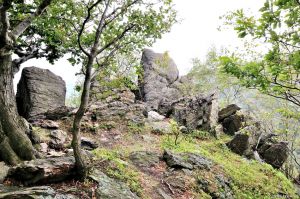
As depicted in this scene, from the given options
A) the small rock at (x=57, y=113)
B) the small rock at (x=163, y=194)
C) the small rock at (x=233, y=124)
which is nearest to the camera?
the small rock at (x=163, y=194)

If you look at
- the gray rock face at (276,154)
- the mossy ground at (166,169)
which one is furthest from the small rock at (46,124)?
the gray rock face at (276,154)

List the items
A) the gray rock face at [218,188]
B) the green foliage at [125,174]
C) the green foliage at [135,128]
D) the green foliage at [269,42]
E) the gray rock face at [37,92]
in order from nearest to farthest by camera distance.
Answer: the green foliage at [269,42], the green foliage at [125,174], the gray rock face at [218,188], the green foliage at [135,128], the gray rock face at [37,92]

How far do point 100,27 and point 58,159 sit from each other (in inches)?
174

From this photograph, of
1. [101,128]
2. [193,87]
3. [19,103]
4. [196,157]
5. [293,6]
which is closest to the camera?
[293,6]

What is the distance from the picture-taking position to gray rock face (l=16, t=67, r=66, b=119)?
20.2 metres

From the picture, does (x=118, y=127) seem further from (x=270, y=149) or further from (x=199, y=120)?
(x=270, y=149)

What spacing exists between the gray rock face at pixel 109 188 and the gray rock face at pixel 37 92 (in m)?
12.3

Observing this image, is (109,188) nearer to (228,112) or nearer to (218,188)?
(218,188)

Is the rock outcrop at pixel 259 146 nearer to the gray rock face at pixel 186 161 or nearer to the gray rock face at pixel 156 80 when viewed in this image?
the gray rock face at pixel 186 161

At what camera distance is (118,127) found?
2006 cm

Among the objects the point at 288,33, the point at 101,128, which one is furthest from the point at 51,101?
the point at 288,33

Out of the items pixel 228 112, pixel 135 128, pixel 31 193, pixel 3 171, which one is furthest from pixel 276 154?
pixel 31 193

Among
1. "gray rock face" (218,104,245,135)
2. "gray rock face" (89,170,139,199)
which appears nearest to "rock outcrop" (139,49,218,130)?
"gray rock face" (218,104,245,135)

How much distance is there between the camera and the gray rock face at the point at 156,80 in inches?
1187
